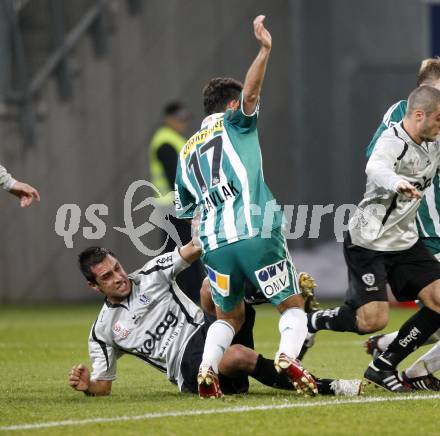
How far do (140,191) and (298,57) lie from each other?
2935mm

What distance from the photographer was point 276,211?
641 centimetres

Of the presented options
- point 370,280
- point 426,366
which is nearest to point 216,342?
point 370,280

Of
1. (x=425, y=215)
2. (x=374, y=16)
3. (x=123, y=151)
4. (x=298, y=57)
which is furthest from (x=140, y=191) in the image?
(x=425, y=215)

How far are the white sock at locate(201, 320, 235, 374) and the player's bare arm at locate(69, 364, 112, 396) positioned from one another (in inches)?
28.2

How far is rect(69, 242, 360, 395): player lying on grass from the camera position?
22.1 ft

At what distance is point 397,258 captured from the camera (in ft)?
22.4

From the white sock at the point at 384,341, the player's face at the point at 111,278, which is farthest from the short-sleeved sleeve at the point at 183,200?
the white sock at the point at 384,341

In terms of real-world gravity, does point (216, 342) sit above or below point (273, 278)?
below

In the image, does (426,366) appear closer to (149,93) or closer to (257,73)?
(257,73)

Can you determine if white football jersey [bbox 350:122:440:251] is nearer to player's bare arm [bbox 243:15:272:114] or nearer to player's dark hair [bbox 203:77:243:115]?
player's bare arm [bbox 243:15:272:114]

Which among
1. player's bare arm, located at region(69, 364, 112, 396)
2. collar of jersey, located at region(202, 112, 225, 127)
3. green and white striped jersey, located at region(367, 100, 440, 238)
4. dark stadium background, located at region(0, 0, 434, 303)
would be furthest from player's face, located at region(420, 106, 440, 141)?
dark stadium background, located at region(0, 0, 434, 303)

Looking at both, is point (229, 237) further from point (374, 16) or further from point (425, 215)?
point (374, 16)

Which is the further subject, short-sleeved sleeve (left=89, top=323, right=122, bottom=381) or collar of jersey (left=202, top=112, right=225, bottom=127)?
short-sleeved sleeve (left=89, top=323, right=122, bottom=381)

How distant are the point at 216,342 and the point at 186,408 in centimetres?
50
